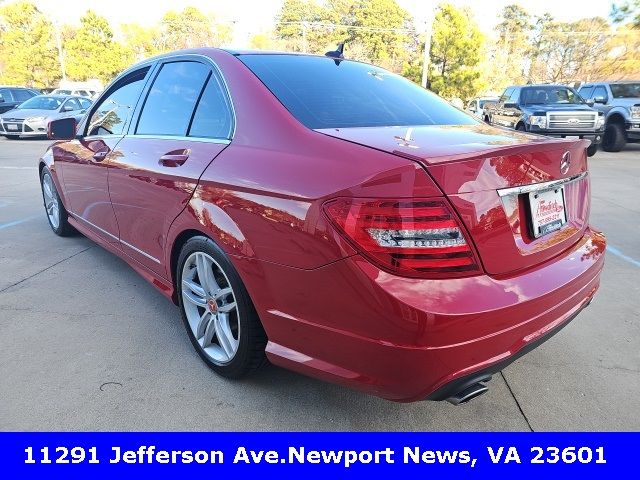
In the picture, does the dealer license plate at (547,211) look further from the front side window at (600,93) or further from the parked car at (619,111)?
the front side window at (600,93)

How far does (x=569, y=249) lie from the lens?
2125mm

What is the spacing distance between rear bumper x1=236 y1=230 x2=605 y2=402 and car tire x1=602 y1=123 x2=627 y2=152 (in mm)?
13600

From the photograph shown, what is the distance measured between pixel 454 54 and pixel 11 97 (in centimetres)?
2063

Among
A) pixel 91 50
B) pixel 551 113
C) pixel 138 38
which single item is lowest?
pixel 551 113

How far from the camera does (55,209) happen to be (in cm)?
485

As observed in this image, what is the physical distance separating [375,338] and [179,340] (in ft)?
5.27

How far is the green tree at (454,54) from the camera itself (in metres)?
24.6

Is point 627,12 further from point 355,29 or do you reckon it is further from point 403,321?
point 355,29

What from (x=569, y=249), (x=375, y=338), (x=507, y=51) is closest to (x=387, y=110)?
(x=569, y=249)

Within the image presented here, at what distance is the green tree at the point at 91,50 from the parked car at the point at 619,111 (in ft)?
129

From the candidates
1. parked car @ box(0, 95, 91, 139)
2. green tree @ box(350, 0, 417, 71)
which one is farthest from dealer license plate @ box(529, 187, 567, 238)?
green tree @ box(350, 0, 417, 71)

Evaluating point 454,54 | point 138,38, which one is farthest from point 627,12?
point 138,38

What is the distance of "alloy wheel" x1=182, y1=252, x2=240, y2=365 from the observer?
2363 mm
